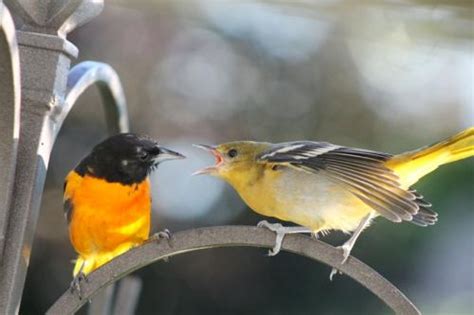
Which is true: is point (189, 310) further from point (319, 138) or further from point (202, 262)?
point (319, 138)

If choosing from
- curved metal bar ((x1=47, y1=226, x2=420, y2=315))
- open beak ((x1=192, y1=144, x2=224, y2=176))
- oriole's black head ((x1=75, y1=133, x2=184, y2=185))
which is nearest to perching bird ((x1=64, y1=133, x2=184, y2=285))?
oriole's black head ((x1=75, y1=133, x2=184, y2=185))

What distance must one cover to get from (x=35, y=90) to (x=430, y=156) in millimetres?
976

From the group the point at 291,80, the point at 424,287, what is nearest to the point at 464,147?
the point at 424,287

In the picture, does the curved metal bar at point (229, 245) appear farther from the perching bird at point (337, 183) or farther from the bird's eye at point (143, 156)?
the bird's eye at point (143, 156)

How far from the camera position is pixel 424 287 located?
5266mm

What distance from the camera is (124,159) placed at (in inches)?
98.0

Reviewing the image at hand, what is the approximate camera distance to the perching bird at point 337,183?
2.14 meters

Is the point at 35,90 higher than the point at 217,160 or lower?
lower

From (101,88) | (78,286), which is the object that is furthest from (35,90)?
(101,88)

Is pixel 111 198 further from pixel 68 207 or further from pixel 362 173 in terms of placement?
pixel 362 173

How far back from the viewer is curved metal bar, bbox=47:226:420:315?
1.77m

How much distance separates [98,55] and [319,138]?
1525mm

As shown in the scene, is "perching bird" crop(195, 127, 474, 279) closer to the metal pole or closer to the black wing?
the black wing

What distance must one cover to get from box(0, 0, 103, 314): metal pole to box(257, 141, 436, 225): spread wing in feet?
2.03
